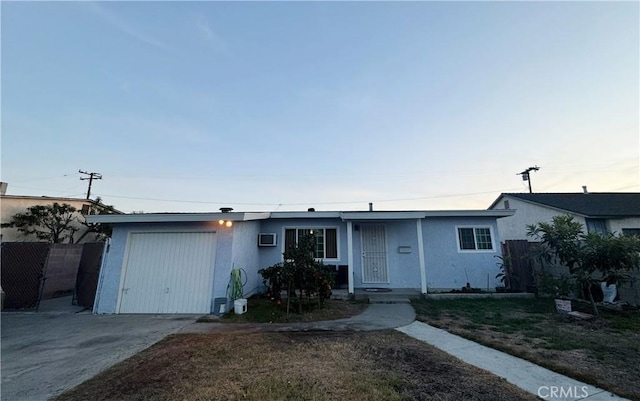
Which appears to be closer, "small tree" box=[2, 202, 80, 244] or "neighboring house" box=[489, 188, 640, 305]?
"neighboring house" box=[489, 188, 640, 305]

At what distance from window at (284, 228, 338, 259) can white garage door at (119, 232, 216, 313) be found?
10.7ft

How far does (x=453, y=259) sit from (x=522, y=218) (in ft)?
26.2

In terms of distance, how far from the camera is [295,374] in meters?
3.15

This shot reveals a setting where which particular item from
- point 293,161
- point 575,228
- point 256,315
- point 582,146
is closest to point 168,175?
point 293,161

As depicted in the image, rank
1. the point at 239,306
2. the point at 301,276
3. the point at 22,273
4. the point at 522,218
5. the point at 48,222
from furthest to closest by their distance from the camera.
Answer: the point at 522,218
the point at 48,222
the point at 22,273
the point at 239,306
the point at 301,276

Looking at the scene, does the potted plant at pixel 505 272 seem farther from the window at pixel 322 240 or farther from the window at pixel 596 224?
the window at pixel 322 240

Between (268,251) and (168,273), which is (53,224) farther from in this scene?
(268,251)

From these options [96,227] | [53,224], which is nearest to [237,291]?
[96,227]

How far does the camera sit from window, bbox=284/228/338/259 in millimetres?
9586

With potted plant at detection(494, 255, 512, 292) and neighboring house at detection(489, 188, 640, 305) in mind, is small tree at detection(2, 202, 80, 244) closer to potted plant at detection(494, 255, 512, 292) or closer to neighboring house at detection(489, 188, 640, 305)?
potted plant at detection(494, 255, 512, 292)

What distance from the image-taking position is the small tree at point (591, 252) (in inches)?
229

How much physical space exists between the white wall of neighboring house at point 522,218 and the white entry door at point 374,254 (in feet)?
27.5

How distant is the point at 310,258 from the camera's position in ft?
21.6

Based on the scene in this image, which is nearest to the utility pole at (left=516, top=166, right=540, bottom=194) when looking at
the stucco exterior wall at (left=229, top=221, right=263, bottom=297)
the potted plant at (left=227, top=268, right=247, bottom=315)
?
the stucco exterior wall at (left=229, top=221, right=263, bottom=297)
